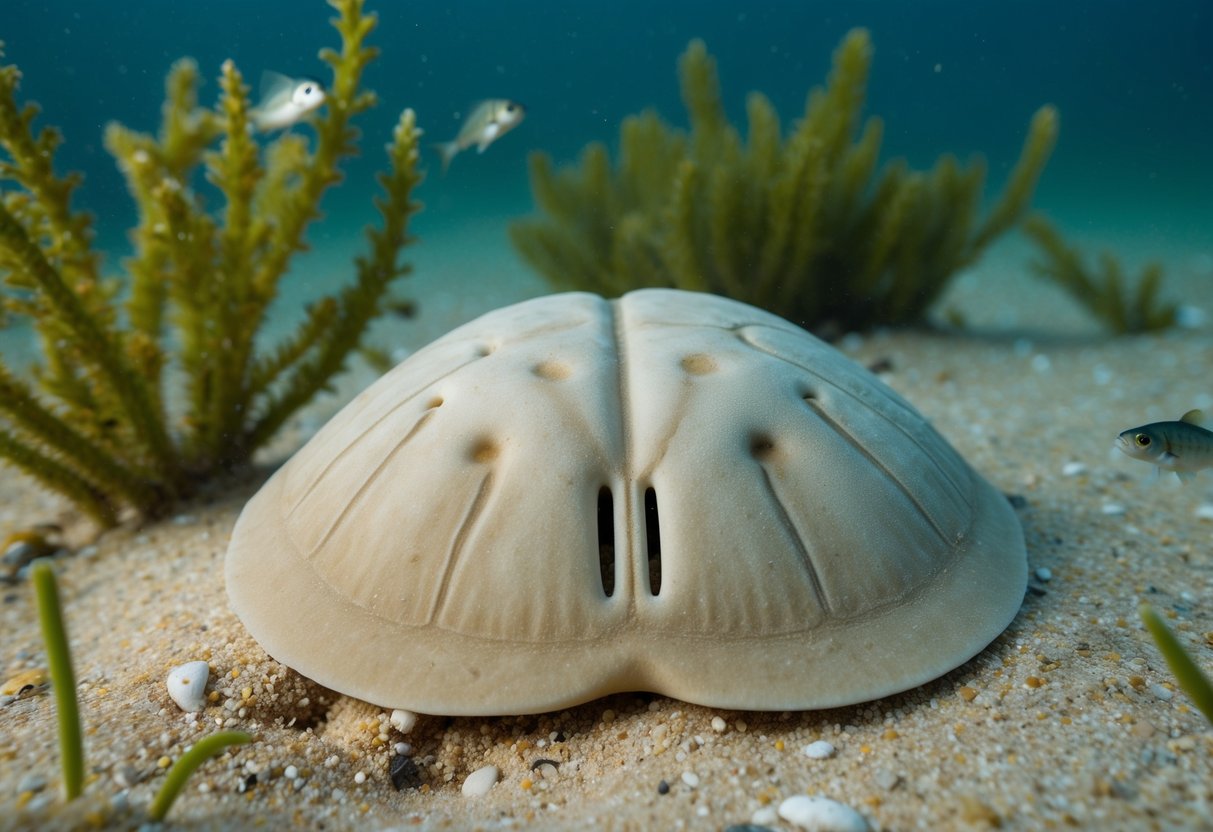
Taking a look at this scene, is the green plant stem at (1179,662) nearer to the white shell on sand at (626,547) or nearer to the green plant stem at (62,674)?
the white shell on sand at (626,547)

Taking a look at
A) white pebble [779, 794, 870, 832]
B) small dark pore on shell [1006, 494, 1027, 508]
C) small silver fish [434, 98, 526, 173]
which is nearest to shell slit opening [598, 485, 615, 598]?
white pebble [779, 794, 870, 832]

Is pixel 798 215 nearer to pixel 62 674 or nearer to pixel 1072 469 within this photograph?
pixel 1072 469

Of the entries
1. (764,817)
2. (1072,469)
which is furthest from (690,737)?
(1072,469)

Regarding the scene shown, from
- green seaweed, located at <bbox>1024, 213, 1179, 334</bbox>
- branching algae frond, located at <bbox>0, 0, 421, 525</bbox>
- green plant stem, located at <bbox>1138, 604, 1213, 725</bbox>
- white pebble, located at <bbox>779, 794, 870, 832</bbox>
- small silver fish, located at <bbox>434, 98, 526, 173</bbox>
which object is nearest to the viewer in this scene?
green plant stem, located at <bbox>1138, 604, 1213, 725</bbox>

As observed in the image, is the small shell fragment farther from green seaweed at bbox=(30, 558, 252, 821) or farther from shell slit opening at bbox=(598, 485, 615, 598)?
shell slit opening at bbox=(598, 485, 615, 598)

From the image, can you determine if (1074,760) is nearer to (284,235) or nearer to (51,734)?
(51,734)

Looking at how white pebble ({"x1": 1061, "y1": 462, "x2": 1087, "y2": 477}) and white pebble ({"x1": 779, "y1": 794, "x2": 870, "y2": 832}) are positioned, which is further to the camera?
white pebble ({"x1": 1061, "y1": 462, "x2": 1087, "y2": 477})

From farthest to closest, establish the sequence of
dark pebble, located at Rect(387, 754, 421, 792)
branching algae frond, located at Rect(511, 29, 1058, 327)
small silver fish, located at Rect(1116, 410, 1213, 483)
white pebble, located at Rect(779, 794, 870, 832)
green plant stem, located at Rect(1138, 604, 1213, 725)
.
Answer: branching algae frond, located at Rect(511, 29, 1058, 327), small silver fish, located at Rect(1116, 410, 1213, 483), dark pebble, located at Rect(387, 754, 421, 792), white pebble, located at Rect(779, 794, 870, 832), green plant stem, located at Rect(1138, 604, 1213, 725)

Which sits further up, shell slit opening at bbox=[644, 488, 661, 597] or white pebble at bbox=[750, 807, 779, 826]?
shell slit opening at bbox=[644, 488, 661, 597]
